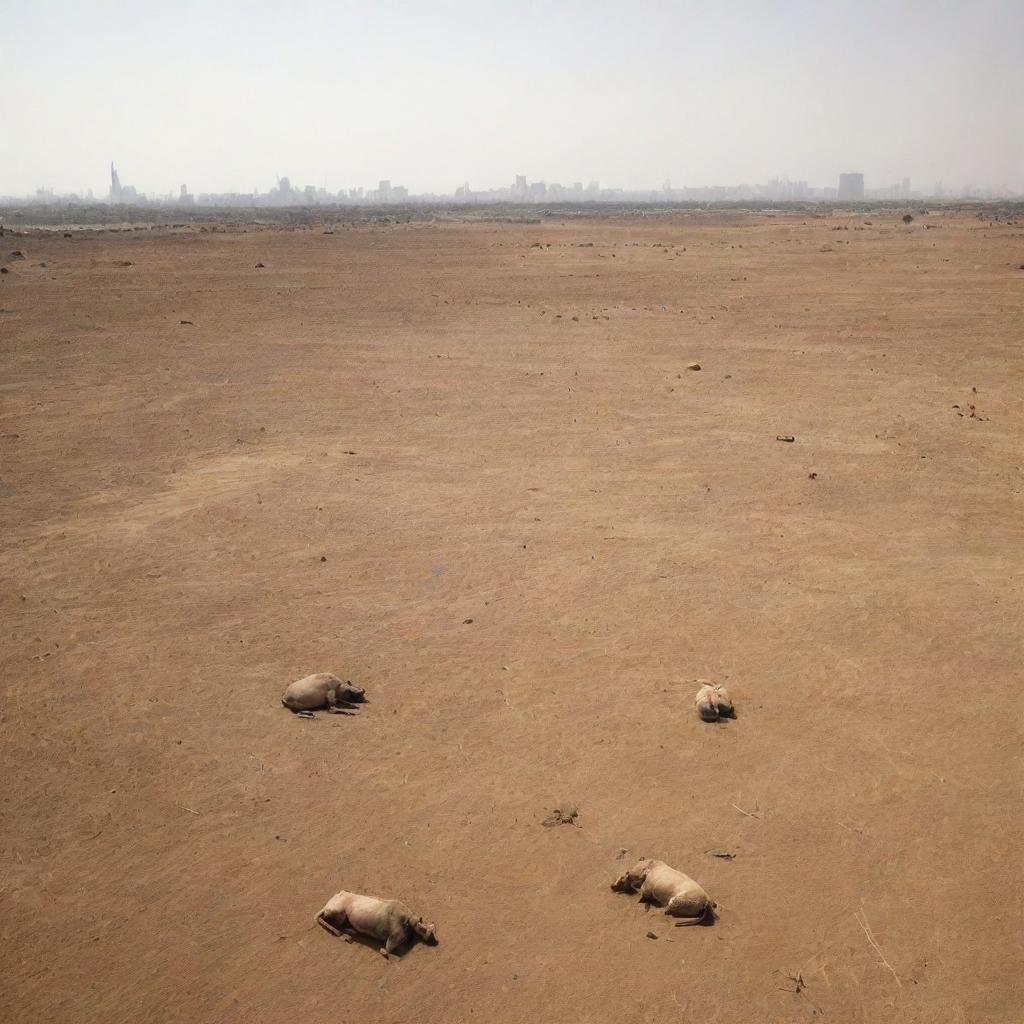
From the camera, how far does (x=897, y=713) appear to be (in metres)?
6.77

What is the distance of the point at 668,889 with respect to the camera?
16.4 ft

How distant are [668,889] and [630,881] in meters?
0.24

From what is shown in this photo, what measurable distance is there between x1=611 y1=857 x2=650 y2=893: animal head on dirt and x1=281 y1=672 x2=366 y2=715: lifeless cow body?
8.23 feet

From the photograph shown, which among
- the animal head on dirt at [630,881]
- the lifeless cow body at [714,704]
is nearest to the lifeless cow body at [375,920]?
the animal head on dirt at [630,881]

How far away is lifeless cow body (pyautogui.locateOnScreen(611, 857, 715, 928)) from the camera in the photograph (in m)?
4.93

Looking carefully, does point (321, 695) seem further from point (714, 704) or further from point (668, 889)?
point (668, 889)

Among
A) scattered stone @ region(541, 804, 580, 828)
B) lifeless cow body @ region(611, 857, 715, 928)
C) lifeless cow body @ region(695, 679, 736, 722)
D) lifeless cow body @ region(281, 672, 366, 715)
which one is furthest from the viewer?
lifeless cow body @ region(281, 672, 366, 715)

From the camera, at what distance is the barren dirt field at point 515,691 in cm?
477

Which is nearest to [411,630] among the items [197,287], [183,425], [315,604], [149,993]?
[315,604]

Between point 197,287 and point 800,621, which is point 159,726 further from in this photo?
point 197,287

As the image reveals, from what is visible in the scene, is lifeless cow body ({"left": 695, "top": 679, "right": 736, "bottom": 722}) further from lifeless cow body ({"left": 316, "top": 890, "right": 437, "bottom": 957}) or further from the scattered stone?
lifeless cow body ({"left": 316, "top": 890, "right": 437, "bottom": 957})

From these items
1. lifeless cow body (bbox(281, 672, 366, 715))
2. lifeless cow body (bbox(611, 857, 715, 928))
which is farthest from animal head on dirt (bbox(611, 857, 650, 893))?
lifeless cow body (bbox(281, 672, 366, 715))

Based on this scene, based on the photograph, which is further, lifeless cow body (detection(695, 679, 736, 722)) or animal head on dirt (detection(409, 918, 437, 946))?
lifeless cow body (detection(695, 679, 736, 722))

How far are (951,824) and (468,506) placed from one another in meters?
6.25
